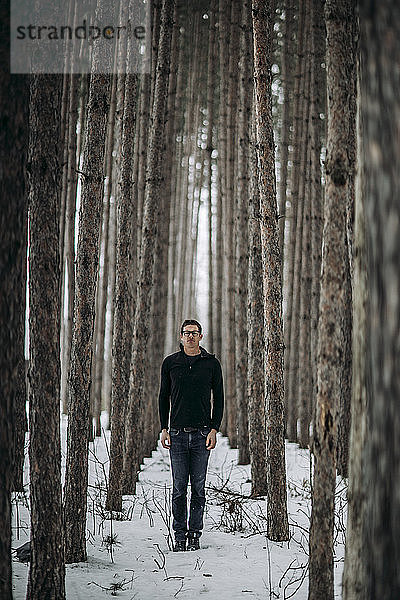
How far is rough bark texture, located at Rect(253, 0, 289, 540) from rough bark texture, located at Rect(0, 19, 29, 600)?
2599 millimetres

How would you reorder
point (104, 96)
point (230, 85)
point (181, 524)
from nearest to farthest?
point (104, 96), point (181, 524), point (230, 85)

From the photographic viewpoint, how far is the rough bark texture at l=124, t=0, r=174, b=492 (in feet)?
22.2

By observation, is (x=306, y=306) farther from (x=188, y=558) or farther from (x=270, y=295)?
(x=188, y=558)

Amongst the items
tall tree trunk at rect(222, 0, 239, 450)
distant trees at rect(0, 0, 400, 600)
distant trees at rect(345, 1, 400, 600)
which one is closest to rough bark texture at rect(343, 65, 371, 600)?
distant trees at rect(0, 0, 400, 600)

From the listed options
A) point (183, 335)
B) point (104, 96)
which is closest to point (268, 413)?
point (183, 335)

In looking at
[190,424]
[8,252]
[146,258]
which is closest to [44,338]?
[8,252]

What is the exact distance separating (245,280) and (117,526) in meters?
4.78

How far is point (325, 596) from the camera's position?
10.8ft

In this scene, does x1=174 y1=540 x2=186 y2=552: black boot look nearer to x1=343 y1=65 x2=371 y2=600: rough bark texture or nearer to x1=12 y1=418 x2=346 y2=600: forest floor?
x1=12 y1=418 x2=346 y2=600: forest floor

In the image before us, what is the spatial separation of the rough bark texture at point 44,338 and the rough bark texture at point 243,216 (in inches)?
209

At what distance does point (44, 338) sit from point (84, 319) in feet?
4.14

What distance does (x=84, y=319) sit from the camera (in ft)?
14.9

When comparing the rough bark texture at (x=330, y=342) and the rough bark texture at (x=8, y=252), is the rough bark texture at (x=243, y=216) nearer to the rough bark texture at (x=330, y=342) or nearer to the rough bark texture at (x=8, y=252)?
the rough bark texture at (x=330, y=342)

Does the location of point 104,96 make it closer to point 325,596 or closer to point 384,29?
point 384,29
